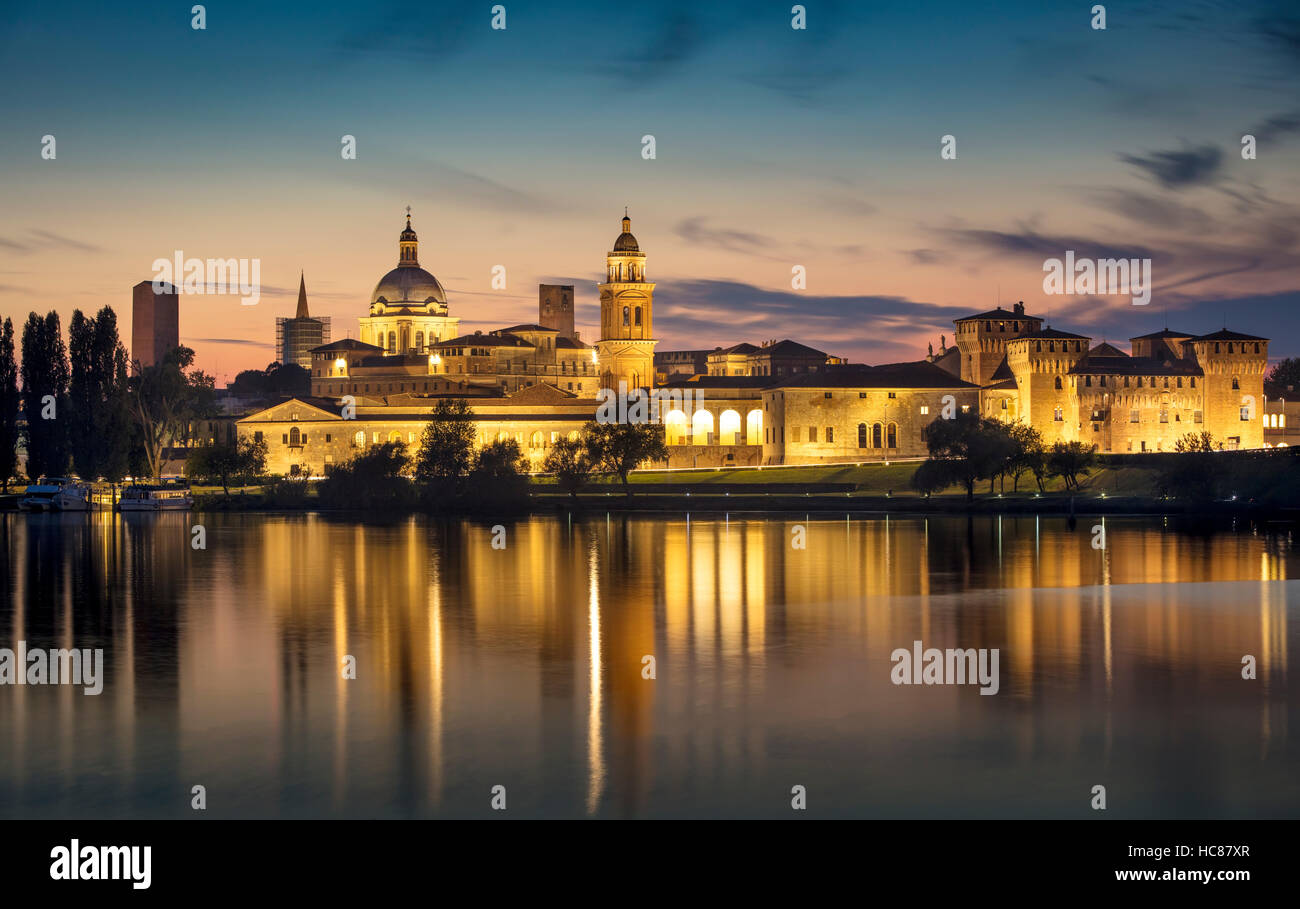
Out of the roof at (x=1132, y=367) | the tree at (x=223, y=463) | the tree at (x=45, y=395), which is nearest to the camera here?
the tree at (x=45, y=395)

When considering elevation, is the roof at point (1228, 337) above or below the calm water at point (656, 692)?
above

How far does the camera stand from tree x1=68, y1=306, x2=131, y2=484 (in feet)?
195

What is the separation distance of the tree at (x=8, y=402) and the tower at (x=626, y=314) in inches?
1536

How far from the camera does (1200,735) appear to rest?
13.8 meters

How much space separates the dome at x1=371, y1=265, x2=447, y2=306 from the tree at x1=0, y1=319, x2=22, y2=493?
50.5 m

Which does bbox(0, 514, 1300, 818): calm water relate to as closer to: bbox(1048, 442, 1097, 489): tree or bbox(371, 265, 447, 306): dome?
bbox(1048, 442, 1097, 489): tree

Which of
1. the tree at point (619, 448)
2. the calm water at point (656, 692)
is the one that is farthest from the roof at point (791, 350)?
the calm water at point (656, 692)

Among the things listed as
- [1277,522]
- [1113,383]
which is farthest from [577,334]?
[1277,522]

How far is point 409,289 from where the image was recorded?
10869 centimetres

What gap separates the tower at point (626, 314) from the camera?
89.1m

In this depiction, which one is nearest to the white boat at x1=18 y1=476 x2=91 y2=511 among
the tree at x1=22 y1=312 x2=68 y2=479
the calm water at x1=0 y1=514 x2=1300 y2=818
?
the tree at x1=22 y1=312 x2=68 y2=479

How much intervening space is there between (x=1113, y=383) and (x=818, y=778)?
247 ft

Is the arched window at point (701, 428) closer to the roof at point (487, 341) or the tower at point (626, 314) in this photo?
the tower at point (626, 314)

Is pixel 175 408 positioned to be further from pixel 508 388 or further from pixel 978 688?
pixel 978 688
